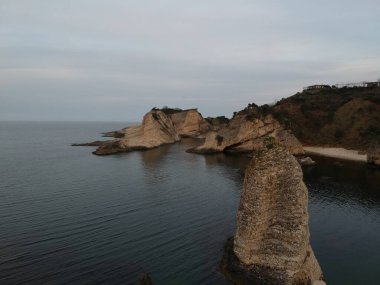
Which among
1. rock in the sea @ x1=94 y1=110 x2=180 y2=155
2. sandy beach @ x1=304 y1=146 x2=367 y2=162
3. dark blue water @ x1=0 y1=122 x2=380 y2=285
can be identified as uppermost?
rock in the sea @ x1=94 y1=110 x2=180 y2=155

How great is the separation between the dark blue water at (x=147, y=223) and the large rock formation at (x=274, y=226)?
2728 millimetres

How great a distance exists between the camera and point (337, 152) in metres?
96.4

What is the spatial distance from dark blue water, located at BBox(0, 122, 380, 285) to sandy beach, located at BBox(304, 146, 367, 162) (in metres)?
15.8

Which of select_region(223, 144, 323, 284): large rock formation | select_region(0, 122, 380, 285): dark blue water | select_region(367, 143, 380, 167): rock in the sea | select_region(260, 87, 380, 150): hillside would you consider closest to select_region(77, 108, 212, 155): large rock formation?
select_region(0, 122, 380, 285): dark blue water

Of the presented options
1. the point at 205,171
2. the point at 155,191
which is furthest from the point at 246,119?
the point at 155,191

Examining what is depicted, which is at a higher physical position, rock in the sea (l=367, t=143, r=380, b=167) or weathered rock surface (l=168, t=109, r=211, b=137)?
weathered rock surface (l=168, t=109, r=211, b=137)

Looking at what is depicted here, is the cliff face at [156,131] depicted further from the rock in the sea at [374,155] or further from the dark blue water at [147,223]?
the rock in the sea at [374,155]

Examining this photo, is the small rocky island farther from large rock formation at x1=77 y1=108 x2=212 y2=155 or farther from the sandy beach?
the sandy beach

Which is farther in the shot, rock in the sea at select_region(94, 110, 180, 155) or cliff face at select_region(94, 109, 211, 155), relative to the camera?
cliff face at select_region(94, 109, 211, 155)

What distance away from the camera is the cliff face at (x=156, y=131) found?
10238 centimetres

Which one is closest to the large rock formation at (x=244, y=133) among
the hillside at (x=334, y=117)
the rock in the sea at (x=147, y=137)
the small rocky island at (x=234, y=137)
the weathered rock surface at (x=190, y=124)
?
the small rocky island at (x=234, y=137)

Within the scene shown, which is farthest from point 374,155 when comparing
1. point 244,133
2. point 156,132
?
point 156,132

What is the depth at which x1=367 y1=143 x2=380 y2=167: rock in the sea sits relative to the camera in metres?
73.9

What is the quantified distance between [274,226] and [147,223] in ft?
56.1
